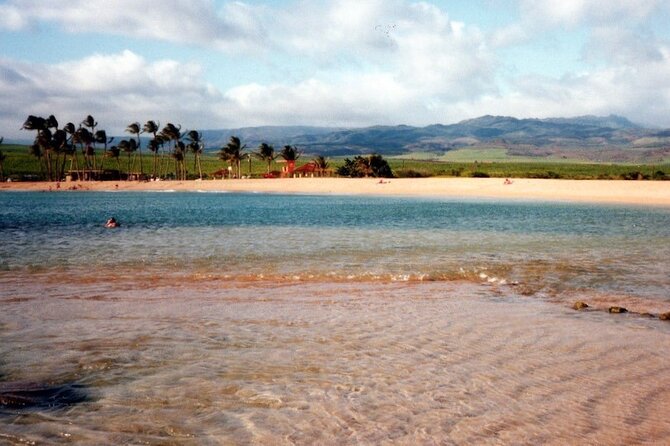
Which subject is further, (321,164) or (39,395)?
(321,164)

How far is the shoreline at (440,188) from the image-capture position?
7162 centimetres

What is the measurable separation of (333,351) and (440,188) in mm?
83784

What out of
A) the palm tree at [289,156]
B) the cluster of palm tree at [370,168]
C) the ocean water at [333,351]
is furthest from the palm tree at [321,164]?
the ocean water at [333,351]

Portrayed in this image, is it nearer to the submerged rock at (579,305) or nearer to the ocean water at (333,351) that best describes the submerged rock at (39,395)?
the ocean water at (333,351)

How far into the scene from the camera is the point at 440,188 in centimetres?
8975

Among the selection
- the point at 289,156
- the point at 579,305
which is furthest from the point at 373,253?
the point at 289,156

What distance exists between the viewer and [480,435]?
5363 mm

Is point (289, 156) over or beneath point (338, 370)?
over

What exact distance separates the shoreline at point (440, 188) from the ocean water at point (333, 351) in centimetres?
5375

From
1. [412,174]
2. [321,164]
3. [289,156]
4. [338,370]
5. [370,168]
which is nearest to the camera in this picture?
[338,370]

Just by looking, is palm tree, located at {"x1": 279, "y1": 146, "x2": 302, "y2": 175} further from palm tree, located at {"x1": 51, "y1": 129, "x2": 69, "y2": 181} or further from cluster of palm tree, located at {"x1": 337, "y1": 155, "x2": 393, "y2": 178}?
palm tree, located at {"x1": 51, "y1": 129, "x2": 69, "y2": 181}

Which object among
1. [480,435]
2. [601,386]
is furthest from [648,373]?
[480,435]

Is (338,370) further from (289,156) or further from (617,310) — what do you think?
(289,156)

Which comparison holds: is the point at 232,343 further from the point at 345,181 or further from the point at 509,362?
the point at 345,181
